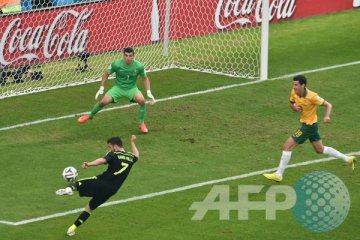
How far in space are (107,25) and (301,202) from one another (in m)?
12.1

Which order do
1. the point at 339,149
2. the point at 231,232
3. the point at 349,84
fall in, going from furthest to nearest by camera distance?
the point at 349,84 < the point at 339,149 < the point at 231,232

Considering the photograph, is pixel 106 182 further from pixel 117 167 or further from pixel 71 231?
pixel 71 231

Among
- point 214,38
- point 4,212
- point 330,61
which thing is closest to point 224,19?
point 214,38

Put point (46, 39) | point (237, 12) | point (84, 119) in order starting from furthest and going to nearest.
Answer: point (237, 12) → point (46, 39) → point (84, 119)

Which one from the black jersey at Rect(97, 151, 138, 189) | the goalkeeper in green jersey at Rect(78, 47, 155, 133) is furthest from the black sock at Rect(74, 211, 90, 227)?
the goalkeeper in green jersey at Rect(78, 47, 155, 133)

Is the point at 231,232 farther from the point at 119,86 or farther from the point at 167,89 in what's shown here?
the point at 167,89

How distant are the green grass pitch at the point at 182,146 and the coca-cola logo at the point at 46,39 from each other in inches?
46.3

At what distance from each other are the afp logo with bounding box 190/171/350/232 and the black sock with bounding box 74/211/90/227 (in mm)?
2003

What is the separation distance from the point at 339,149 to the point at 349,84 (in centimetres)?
559

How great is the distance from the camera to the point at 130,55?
27.0m

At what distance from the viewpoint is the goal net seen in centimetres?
3150

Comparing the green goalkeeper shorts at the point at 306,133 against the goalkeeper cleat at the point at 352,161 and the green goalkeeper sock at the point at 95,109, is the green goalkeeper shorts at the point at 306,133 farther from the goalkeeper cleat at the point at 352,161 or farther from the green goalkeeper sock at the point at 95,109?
the green goalkeeper sock at the point at 95,109

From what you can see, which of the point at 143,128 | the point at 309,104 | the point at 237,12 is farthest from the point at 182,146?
the point at 237,12

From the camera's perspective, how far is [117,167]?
21.0 metres
